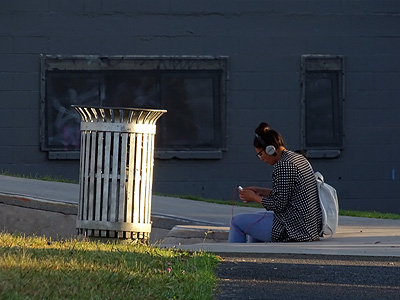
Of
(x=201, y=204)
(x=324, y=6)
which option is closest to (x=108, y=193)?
(x=201, y=204)

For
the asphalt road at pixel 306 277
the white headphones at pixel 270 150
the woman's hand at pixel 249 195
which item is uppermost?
the white headphones at pixel 270 150

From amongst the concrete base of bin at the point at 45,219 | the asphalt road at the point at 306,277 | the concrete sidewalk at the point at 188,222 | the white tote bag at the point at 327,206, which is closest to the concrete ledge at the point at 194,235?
the concrete sidewalk at the point at 188,222

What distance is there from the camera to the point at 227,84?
1584 centimetres

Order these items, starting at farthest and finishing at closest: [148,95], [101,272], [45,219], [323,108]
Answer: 1. [323,108]
2. [148,95]
3. [45,219]
4. [101,272]

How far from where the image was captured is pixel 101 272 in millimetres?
6387

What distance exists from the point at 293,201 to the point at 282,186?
19cm

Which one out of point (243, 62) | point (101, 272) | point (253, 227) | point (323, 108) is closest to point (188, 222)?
point (253, 227)

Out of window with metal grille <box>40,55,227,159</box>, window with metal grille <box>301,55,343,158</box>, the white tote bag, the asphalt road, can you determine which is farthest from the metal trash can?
window with metal grille <box>301,55,343,158</box>

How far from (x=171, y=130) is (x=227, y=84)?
1115 millimetres

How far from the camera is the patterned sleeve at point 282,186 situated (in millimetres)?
9266

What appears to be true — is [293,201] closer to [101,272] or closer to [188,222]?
[188,222]

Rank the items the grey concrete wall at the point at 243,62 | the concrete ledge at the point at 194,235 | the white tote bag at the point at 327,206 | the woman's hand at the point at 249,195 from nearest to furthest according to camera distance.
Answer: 1. the woman's hand at the point at 249,195
2. the white tote bag at the point at 327,206
3. the concrete ledge at the point at 194,235
4. the grey concrete wall at the point at 243,62

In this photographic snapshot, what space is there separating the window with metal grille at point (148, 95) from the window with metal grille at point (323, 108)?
52.2 inches

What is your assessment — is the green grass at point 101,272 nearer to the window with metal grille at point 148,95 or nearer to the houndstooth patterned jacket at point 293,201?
the houndstooth patterned jacket at point 293,201
